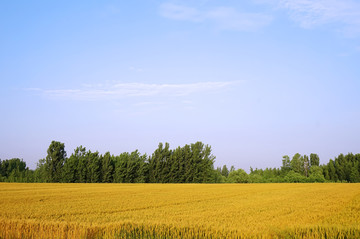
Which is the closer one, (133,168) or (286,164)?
(133,168)

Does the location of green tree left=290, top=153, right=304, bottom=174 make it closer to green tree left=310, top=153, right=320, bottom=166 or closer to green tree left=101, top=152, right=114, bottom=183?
green tree left=310, top=153, right=320, bottom=166

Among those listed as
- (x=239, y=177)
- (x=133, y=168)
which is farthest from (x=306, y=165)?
(x=133, y=168)

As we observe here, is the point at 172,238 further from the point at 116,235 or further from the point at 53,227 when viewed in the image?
the point at 53,227

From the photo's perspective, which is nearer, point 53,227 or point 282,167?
point 53,227

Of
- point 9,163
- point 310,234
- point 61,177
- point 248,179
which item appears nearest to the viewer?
point 310,234

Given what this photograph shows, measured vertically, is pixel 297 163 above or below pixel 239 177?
above

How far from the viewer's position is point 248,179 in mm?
98312

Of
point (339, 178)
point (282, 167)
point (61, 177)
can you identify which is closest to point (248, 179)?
point (282, 167)

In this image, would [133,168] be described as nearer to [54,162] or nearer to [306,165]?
[54,162]

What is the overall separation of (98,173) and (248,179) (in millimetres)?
50110

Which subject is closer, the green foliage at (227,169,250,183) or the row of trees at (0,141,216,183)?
the row of trees at (0,141,216,183)

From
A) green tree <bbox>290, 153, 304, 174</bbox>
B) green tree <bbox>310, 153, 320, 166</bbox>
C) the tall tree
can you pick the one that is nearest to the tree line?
the tall tree

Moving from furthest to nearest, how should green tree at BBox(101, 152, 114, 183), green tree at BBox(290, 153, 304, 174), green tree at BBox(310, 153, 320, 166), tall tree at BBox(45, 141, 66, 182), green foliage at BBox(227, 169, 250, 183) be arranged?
1. green tree at BBox(310, 153, 320, 166)
2. green tree at BBox(290, 153, 304, 174)
3. green foliage at BBox(227, 169, 250, 183)
4. green tree at BBox(101, 152, 114, 183)
5. tall tree at BBox(45, 141, 66, 182)

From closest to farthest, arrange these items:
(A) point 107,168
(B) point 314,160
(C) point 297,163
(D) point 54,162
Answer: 1. (D) point 54,162
2. (A) point 107,168
3. (C) point 297,163
4. (B) point 314,160
